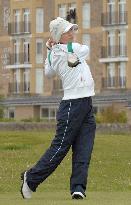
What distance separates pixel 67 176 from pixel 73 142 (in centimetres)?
721

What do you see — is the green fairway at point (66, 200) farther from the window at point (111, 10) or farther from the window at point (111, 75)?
the window at point (111, 10)

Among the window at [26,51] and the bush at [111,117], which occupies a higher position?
the window at [26,51]

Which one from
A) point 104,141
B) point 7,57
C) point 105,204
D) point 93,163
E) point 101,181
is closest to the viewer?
point 105,204

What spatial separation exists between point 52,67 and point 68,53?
0.99 feet

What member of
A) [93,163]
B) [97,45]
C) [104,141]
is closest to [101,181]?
[93,163]

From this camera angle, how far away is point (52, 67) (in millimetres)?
12203

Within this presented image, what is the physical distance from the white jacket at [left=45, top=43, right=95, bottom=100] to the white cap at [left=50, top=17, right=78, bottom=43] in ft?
0.38

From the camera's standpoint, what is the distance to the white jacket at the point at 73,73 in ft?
39.2

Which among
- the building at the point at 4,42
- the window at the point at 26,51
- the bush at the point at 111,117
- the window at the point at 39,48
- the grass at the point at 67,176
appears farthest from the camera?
the building at the point at 4,42

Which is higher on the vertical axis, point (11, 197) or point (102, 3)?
point (102, 3)

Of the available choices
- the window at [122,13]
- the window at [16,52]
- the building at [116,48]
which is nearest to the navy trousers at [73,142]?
the building at [116,48]

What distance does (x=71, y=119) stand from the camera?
39.0 feet

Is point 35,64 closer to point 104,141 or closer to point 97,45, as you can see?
point 97,45

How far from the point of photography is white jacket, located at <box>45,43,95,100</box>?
39.2 ft
